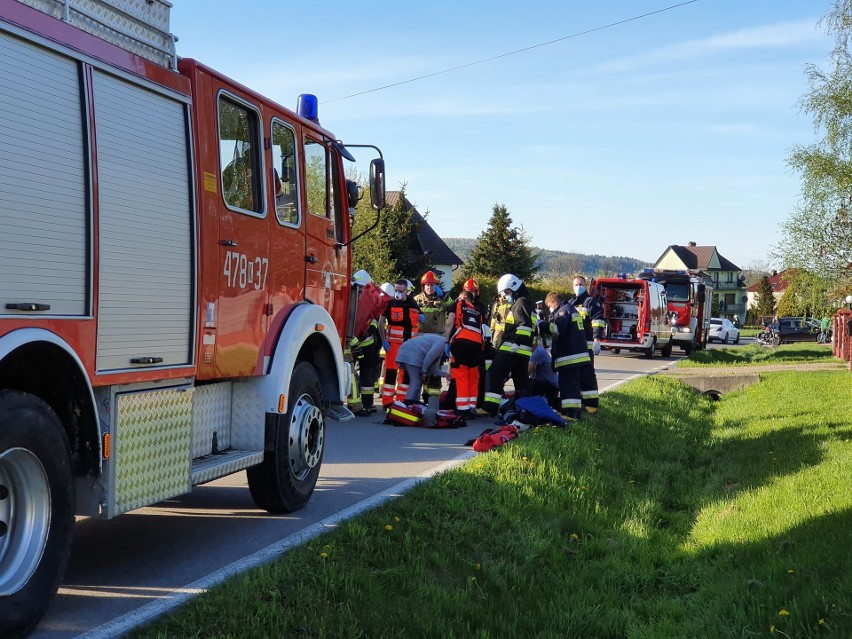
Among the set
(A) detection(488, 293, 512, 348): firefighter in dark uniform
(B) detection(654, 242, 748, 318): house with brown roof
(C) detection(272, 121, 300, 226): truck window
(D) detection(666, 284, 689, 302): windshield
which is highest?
(B) detection(654, 242, 748, 318): house with brown roof

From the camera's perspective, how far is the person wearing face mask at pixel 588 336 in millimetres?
12156

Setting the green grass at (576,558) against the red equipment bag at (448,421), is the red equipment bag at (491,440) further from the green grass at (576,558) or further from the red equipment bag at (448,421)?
the red equipment bag at (448,421)

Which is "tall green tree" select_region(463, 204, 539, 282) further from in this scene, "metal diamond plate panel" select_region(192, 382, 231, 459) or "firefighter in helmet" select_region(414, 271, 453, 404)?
"metal diamond plate panel" select_region(192, 382, 231, 459)

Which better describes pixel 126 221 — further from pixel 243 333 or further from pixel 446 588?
pixel 446 588

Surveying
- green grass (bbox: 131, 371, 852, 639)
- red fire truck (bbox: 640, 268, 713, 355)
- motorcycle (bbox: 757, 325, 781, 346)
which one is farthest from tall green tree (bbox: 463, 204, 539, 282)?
green grass (bbox: 131, 371, 852, 639)

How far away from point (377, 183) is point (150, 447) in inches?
133

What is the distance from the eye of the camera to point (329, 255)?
7.57 m

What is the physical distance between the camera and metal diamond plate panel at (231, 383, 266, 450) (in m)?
6.22

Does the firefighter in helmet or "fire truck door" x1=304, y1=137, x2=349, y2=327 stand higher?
"fire truck door" x1=304, y1=137, x2=349, y2=327

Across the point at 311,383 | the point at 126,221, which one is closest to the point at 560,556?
the point at 311,383

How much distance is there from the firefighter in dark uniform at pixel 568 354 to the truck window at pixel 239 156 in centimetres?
609

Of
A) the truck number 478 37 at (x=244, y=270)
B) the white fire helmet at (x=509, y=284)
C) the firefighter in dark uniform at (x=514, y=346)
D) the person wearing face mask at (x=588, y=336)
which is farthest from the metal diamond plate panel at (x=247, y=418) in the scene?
the person wearing face mask at (x=588, y=336)

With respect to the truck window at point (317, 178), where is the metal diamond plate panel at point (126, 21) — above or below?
above

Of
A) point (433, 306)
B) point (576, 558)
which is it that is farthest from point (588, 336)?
point (576, 558)
